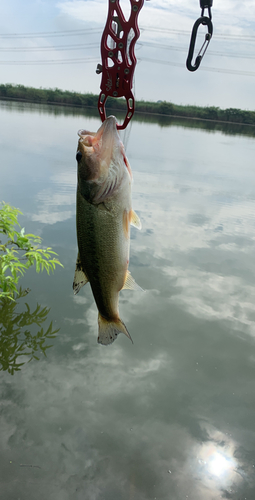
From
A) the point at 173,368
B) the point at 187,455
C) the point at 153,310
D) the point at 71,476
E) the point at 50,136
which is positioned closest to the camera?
the point at 71,476

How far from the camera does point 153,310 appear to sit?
22.6ft

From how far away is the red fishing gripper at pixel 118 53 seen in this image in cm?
176

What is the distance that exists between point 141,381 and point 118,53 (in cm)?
457

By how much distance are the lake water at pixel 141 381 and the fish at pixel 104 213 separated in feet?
9.41

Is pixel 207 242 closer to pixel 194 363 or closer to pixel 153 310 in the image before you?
pixel 153 310

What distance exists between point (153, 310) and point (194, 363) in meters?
1.47

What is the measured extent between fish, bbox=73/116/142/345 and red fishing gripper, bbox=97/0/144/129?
168 millimetres

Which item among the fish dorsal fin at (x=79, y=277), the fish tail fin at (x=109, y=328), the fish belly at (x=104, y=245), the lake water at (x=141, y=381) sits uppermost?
the fish belly at (x=104, y=245)

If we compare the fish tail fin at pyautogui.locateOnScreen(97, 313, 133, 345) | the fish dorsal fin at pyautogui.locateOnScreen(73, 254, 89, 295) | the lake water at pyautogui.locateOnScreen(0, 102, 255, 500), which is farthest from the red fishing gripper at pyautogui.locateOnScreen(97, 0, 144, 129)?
the lake water at pyautogui.locateOnScreen(0, 102, 255, 500)

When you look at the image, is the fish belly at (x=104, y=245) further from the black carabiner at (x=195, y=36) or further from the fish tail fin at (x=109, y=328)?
the black carabiner at (x=195, y=36)

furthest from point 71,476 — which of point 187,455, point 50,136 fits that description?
point 50,136

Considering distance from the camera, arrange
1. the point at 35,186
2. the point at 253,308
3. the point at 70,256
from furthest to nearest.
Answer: the point at 35,186, the point at 70,256, the point at 253,308

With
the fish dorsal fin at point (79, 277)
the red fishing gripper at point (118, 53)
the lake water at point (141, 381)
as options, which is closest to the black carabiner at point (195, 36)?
the red fishing gripper at point (118, 53)

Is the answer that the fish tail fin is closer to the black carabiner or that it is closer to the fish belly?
the fish belly
